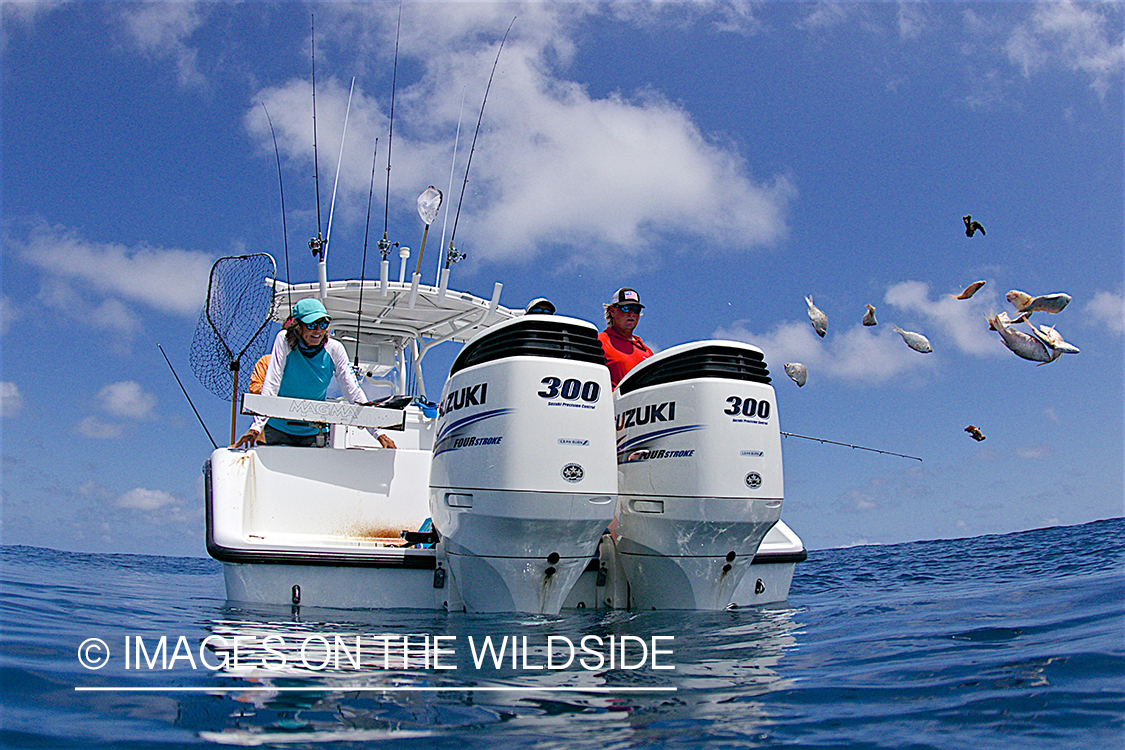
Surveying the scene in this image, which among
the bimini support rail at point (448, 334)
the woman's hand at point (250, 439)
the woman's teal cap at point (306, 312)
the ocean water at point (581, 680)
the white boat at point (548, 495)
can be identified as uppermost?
the bimini support rail at point (448, 334)

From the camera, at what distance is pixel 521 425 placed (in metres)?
3.57

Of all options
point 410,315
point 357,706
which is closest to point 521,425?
point 357,706

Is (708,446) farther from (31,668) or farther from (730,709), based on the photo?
(31,668)

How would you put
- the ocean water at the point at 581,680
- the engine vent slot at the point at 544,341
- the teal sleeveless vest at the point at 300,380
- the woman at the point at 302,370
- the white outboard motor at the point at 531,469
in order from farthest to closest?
1. the teal sleeveless vest at the point at 300,380
2. the woman at the point at 302,370
3. the engine vent slot at the point at 544,341
4. the white outboard motor at the point at 531,469
5. the ocean water at the point at 581,680

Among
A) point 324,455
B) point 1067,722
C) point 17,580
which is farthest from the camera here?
point 17,580

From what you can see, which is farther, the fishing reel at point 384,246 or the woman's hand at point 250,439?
the fishing reel at point 384,246

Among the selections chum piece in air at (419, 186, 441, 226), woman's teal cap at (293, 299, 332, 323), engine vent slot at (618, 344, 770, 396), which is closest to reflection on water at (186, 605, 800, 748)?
engine vent slot at (618, 344, 770, 396)

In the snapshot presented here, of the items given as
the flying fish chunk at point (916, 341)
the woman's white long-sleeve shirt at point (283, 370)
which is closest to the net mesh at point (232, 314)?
the woman's white long-sleeve shirt at point (283, 370)

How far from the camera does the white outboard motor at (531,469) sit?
3516 mm

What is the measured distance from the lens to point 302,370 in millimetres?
5332

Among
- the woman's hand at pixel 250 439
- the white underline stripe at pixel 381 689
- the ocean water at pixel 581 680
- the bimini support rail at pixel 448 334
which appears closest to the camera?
the ocean water at pixel 581 680

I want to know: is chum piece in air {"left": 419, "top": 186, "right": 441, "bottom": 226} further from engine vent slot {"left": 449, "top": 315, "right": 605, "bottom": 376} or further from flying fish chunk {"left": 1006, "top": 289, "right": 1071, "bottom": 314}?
flying fish chunk {"left": 1006, "top": 289, "right": 1071, "bottom": 314}

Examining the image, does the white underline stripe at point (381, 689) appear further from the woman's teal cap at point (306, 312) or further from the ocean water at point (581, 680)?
the woman's teal cap at point (306, 312)

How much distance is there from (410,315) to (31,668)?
18.3 ft
